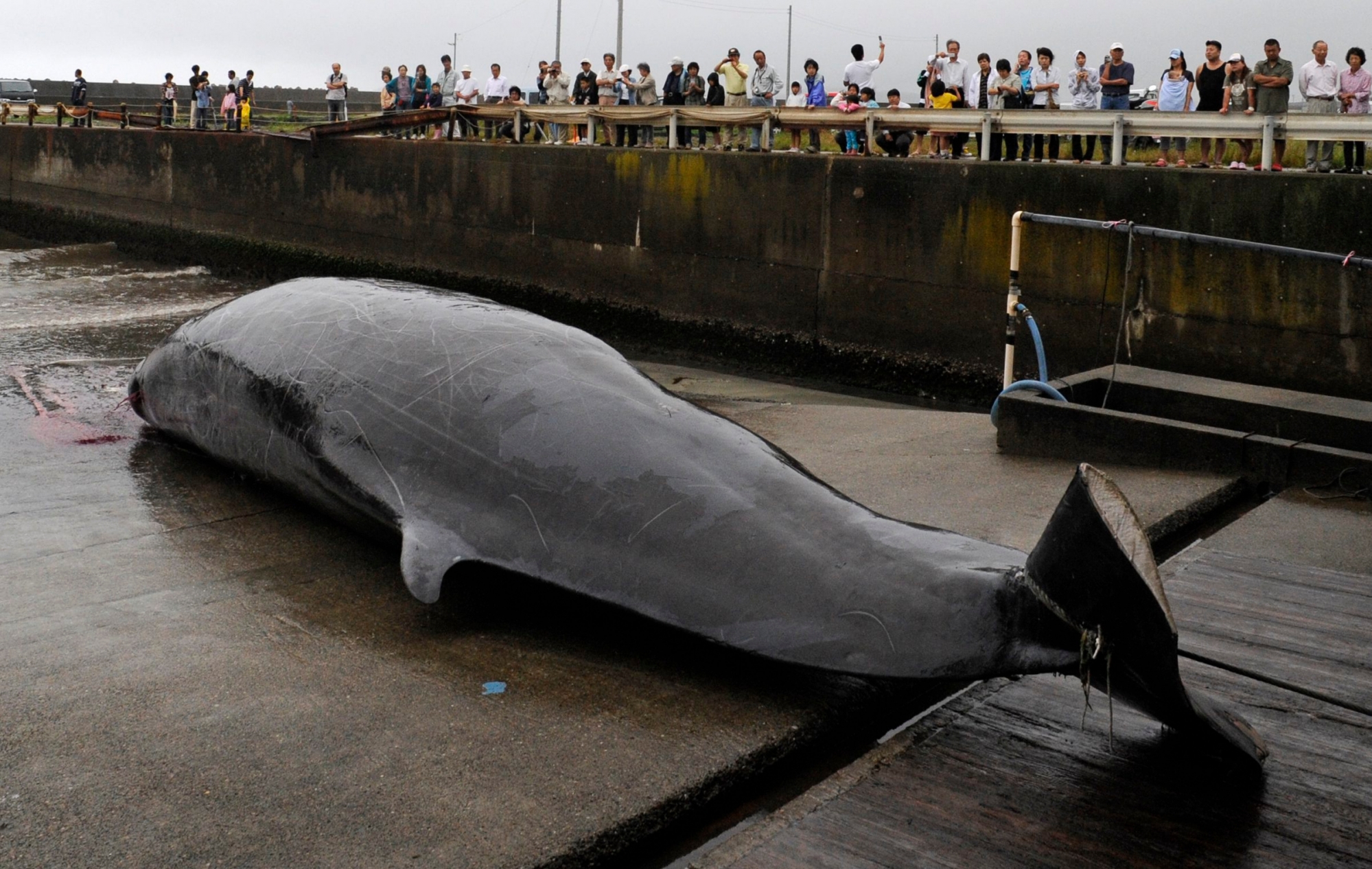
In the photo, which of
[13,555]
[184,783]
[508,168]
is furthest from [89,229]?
[184,783]

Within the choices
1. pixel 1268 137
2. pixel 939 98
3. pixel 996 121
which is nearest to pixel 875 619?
pixel 1268 137

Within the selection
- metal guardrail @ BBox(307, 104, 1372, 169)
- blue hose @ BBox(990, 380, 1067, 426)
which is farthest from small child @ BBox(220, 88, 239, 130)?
blue hose @ BBox(990, 380, 1067, 426)

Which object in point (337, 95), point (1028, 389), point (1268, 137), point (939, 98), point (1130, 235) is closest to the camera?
point (1130, 235)

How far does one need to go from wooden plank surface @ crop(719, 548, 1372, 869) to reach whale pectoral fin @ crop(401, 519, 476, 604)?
1759 millimetres

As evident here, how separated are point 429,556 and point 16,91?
196ft

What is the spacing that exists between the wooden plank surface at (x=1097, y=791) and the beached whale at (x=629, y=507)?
0.72 ft

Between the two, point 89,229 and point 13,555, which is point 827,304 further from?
point 89,229

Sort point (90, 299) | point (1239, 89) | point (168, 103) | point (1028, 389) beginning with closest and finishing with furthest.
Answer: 1. point (1028, 389)
2. point (1239, 89)
3. point (90, 299)
4. point (168, 103)

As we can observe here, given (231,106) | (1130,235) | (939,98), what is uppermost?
(231,106)

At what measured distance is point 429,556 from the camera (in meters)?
4.81

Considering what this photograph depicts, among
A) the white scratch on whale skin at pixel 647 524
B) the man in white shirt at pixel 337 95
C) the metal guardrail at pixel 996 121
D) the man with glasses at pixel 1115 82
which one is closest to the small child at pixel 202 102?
the man in white shirt at pixel 337 95

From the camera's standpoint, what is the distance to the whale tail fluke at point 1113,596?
3158 mm

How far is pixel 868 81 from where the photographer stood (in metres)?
17.1

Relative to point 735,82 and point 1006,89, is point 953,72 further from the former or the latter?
point 735,82
